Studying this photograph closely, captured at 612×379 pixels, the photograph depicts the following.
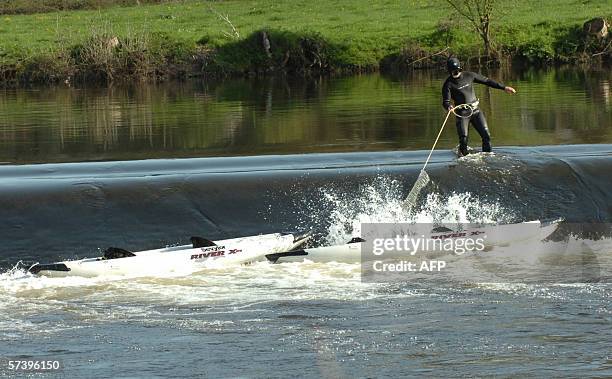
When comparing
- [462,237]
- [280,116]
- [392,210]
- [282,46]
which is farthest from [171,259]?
[282,46]

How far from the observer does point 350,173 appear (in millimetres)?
20906

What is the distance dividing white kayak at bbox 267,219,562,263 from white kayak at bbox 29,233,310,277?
403mm

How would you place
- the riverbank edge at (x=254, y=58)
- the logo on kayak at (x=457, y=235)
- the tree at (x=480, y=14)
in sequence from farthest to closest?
the riverbank edge at (x=254, y=58)
the tree at (x=480, y=14)
the logo on kayak at (x=457, y=235)

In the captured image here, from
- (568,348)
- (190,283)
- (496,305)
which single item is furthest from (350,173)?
(568,348)

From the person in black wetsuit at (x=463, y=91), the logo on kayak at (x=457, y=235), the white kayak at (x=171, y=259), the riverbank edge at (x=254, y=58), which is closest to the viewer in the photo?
the white kayak at (x=171, y=259)

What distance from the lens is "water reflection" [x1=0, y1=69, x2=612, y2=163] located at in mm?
27609

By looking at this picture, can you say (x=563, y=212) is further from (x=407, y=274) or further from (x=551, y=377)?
(x=551, y=377)

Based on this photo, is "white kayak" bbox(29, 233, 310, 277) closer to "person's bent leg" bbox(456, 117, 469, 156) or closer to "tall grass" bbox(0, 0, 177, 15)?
"person's bent leg" bbox(456, 117, 469, 156)

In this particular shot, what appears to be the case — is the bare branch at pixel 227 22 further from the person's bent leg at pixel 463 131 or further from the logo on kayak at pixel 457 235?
the logo on kayak at pixel 457 235

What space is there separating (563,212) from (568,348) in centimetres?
722

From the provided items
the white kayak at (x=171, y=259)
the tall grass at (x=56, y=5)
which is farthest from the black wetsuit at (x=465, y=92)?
the tall grass at (x=56, y=5)

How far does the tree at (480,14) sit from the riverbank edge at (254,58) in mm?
681

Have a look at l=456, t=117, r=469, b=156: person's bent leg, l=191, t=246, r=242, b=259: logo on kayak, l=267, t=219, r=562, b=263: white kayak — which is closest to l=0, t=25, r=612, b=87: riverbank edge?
l=456, t=117, r=469, b=156: person's bent leg

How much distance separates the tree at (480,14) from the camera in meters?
54.8
